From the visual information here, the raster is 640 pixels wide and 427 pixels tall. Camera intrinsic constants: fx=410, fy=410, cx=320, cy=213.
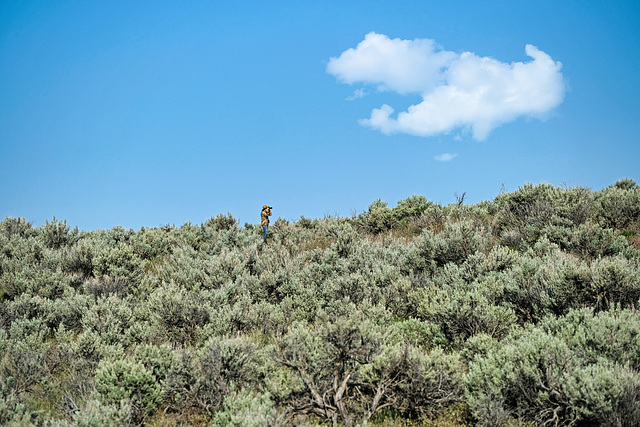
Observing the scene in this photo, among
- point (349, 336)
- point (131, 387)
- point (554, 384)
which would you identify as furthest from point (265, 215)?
point (554, 384)

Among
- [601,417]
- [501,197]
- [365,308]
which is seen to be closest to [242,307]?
[365,308]

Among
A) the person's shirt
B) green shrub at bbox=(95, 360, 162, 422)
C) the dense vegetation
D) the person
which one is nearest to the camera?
the dense vegetation

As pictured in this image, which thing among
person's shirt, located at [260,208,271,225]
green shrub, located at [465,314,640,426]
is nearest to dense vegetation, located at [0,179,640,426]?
green shrub, located at [465,314,640,426]

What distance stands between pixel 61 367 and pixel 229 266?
5565 mm

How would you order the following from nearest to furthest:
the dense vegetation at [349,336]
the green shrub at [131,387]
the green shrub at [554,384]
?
the green shrub at [554,384] → the dense vegetation at [349,336] → the green shrub at [131,387]

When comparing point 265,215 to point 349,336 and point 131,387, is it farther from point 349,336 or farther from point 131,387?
point 349,336

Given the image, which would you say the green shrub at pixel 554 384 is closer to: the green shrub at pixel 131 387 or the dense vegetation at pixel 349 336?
the dense vegetation at pixel 349 336

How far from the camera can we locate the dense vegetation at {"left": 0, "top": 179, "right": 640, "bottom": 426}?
495 cm

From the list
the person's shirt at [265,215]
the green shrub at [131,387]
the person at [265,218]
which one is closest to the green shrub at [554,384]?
the green shrub at [131,387]

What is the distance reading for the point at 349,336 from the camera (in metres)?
5.45

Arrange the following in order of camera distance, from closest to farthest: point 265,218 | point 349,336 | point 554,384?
point 554,384 < point 349,336 < point 265,218

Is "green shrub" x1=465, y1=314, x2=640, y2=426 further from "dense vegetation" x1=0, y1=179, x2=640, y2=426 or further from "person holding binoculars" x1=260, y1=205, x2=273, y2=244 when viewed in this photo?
"person holding binoculars" x1=260, y1=205, x2=273, y2=244

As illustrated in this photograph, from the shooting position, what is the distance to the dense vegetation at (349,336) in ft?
16.3

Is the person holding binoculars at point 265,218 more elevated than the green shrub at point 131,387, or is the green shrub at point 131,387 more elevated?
the person holding binoculars at point 265,218
